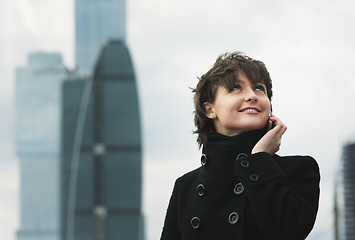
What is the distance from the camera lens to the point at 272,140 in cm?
273

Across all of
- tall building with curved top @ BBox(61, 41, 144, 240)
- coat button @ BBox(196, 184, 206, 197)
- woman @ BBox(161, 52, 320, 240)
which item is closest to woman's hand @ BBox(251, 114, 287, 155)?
woman @ BBox(161, 52, 320, 240)

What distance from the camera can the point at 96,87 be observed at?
8288 centimetres

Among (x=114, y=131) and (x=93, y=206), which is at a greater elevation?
(x=114, y=131)

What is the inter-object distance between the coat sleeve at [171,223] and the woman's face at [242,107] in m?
0.36

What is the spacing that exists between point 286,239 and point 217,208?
31 centimetres

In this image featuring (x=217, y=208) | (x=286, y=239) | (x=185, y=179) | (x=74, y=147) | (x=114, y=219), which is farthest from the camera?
(x=74, y=147)

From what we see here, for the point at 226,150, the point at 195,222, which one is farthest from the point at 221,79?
the point at 195,222

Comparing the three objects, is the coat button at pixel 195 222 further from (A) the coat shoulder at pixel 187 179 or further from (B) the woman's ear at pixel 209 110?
(B) the woman's ear at pixel 209 110

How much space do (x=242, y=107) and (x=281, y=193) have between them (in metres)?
0.30

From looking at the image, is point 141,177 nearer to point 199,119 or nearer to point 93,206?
point 93,206

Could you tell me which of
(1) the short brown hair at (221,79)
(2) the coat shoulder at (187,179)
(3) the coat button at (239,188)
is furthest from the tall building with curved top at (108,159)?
(3) the coat button at (239,188)

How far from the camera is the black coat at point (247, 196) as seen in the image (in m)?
2.60

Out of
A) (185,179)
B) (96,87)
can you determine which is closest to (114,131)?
(96,87)

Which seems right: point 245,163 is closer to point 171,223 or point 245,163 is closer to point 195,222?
point 195,222
